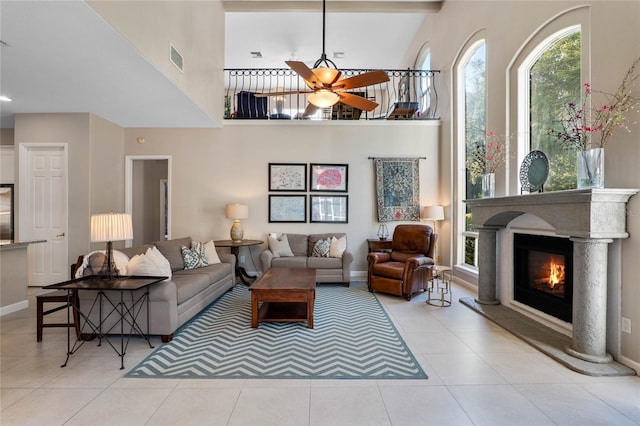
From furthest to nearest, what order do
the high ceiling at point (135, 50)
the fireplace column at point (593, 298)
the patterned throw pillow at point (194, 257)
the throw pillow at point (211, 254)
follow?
1. the throw pillow at point (211, 254)
2. the patterned throw pillow at point (194, 257)
3. the high ceiling at point (135, 50)
4. the fireplace column at point (593, 298)

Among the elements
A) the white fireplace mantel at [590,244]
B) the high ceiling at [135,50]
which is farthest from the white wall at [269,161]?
the white fireplace mantel at [590,244]

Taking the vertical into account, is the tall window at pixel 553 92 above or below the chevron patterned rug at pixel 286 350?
above

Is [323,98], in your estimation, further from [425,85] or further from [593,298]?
[425,85]

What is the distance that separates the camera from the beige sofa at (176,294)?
3.01m

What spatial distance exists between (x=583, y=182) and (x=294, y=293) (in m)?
2.85

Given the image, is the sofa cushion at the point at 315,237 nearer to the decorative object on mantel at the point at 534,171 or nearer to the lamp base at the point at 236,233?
the lamp base at the point at 236,233

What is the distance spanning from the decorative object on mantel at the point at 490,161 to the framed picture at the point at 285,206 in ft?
10.0

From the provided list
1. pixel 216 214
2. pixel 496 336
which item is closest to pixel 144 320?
pixel 216 214

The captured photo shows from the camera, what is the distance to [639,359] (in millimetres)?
2391

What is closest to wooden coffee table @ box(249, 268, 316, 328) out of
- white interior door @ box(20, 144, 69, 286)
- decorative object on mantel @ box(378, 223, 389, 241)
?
decorative object on mantel @ box(378, 223, 389, 241)

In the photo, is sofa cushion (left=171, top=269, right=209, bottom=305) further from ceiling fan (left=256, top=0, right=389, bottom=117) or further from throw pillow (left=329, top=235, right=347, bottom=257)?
ceiling fan (left=256, top=0, right=389, bottom=117)

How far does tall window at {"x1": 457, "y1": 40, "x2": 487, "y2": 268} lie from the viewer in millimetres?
4762

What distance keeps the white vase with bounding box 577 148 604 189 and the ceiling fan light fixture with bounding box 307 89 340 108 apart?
2357mm

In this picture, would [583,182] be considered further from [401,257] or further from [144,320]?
[144,320]
